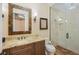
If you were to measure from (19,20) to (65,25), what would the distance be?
623 millimetres

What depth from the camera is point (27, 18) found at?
4.78 ft

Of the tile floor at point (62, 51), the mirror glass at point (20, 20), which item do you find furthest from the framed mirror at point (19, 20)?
the tile floor at point (62, 51)

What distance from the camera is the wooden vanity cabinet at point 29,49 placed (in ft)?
4.48

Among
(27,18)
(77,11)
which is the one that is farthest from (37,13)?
(77,11)

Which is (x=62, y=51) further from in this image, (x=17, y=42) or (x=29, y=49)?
(x=17, y=42)

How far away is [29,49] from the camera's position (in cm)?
145

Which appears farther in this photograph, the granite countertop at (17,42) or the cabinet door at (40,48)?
the cabinet door at (40,48)

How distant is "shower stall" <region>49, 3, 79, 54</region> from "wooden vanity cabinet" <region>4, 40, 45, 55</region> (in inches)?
7.4

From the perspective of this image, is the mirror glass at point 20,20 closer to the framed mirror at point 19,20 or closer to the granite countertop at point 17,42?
the framed mirror at point 19,20

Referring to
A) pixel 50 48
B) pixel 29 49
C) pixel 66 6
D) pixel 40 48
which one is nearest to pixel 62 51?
pixel 50 48

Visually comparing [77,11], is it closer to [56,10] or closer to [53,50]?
[56,10]

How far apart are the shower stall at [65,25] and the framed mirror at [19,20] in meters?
0.31
